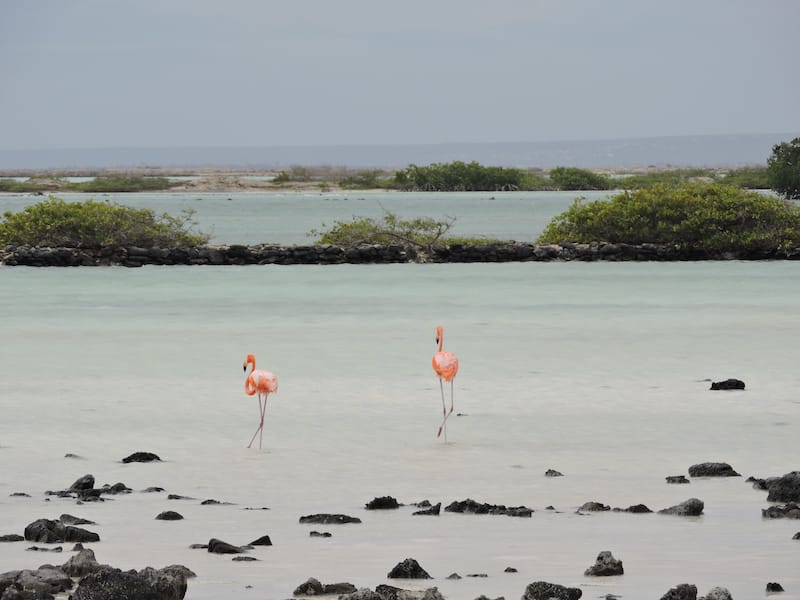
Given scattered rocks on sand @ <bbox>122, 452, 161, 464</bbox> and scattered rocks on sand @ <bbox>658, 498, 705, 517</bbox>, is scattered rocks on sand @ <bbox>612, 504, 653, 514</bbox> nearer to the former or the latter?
scattered rocks on sand @ <bbox>658, 498, 705, 517</bbox>

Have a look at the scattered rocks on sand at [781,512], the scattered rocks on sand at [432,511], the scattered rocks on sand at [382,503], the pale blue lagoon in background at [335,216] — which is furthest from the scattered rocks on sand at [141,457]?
the pale blue lagoon in background at [335,216]

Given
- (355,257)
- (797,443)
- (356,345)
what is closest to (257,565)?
(797,443)

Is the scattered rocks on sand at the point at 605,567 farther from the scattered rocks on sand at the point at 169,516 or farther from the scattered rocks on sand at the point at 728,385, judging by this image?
the scattered rocks on sand at the point at 728,385

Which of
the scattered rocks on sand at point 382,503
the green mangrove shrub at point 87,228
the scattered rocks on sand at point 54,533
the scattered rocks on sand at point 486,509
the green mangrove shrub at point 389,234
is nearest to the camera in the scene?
the scattered rocks on sand at point 54,533

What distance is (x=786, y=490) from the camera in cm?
900

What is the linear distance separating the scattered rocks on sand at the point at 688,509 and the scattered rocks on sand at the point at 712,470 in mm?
1381

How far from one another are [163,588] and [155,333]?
1630 centimetres

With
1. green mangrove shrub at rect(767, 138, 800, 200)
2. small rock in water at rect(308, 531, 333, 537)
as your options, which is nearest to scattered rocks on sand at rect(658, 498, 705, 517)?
small rock in water at rect(308, 531, 333, 537)

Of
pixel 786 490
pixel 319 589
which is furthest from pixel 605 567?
pixel 786 490

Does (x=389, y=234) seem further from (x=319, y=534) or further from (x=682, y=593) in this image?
(x=682, y=593)

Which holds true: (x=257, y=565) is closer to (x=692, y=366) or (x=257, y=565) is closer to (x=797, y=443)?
(x=797, y=443)

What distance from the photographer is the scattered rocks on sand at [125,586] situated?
609 cm

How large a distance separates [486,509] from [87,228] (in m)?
30.4

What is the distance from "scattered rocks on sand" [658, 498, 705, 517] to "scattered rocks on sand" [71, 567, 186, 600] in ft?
11.3
